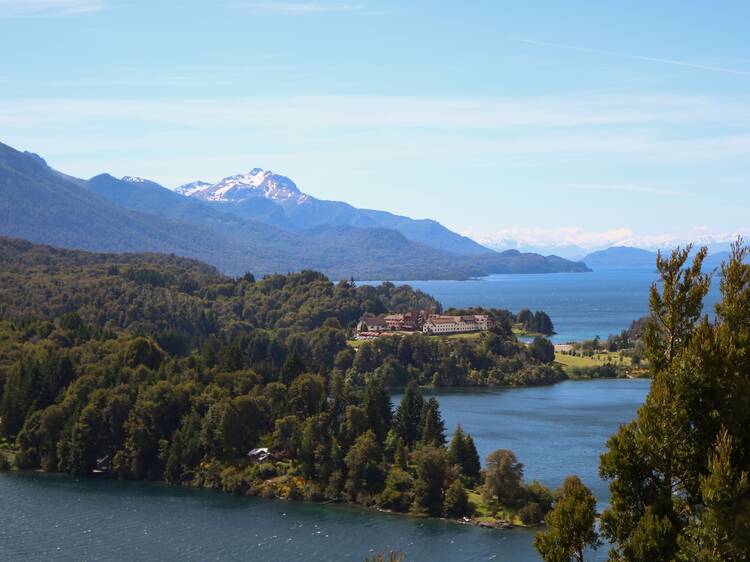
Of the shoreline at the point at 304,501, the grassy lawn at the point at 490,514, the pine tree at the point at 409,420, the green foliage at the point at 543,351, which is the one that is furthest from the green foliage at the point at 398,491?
the green foliage at the point at 543,351

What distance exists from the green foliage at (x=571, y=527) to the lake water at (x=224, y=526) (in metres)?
20.5

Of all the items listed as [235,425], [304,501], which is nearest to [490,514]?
[304,501]

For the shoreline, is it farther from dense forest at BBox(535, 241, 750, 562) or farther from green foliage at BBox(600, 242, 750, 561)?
green foliage at BBox(600, 242, 750, 561)

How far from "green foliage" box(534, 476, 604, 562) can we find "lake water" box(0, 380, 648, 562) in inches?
806

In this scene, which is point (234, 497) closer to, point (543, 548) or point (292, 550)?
point (292, 550)

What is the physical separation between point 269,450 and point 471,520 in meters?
12.6

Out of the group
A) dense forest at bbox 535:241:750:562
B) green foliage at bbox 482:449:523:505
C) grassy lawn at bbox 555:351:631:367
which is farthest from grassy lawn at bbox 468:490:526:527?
grassy lawn at bbox 555:351:631:367

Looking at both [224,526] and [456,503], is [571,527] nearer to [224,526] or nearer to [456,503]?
[456,503]

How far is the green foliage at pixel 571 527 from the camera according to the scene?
47.5ft

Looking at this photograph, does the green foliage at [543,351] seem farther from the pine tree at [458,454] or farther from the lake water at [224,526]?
the pine tree at [458,454]

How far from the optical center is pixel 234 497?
45.2m

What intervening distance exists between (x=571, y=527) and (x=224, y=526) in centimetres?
2783

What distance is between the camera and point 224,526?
4012 cm

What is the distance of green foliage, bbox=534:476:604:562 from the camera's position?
47.5ft
